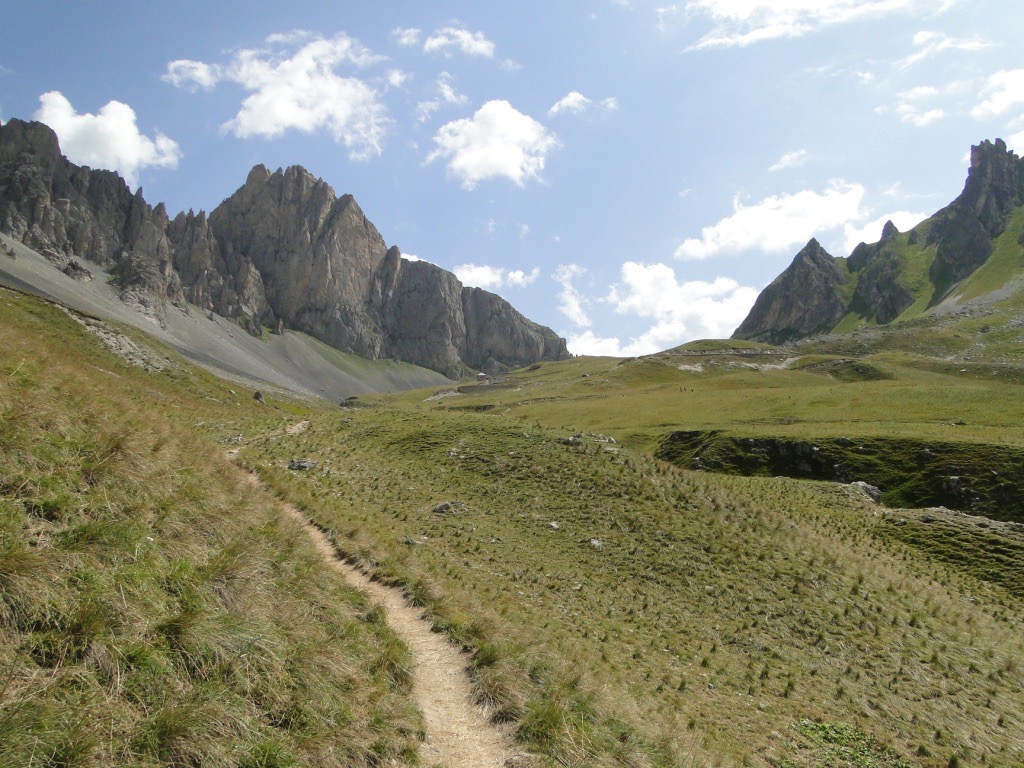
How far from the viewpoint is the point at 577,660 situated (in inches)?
478

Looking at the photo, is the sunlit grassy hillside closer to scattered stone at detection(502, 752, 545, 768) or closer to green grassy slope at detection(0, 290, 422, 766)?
green grassy slope at detection(0, 290, 422, 766)

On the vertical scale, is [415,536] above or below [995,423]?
below

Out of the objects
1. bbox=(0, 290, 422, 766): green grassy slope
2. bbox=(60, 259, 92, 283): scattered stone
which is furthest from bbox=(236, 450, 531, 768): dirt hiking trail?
bbox=(60, 259, 92, 283): scattered stone

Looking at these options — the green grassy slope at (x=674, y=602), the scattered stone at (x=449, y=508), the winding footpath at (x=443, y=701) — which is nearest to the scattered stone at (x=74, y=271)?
the green grassy slope at (x=674, y=602)

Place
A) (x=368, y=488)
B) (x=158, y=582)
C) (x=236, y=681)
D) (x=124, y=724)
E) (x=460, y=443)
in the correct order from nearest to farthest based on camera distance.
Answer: (x=124, y=724)
(x=236, y=681)
(x=158, y=582)
(x=368, y=488)
(x=460, y=443)

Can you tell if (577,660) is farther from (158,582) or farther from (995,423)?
Answer: (995,423)

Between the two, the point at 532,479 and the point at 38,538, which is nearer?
the point at 38,538

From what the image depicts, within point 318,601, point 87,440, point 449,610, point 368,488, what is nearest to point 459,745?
point 318,601

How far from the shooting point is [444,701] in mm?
9609

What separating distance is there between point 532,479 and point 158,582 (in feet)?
78.3

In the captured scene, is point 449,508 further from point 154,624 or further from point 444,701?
point 154,624

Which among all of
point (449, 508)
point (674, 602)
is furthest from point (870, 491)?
point (449, 508)

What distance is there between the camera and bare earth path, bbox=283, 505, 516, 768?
826 centimetres

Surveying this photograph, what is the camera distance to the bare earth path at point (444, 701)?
826 centimetres
